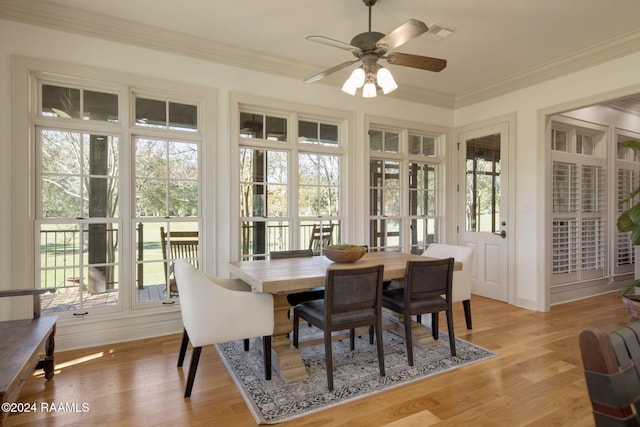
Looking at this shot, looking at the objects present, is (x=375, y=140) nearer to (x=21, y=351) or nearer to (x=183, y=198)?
(x=183, y=198)

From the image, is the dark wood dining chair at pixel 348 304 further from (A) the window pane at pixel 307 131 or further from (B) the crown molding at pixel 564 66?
(B) the crown molding at pixel 564 66

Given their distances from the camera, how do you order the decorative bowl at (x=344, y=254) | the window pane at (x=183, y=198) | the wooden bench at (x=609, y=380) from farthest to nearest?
the window pane at (x=183, y=198) → the decorative bowl at (x=344, y=254) → the wooden bench at (x=609, y=380)

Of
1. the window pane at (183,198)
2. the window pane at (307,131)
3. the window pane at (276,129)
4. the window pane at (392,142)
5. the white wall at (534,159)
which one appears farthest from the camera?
the window pane at (392,142)

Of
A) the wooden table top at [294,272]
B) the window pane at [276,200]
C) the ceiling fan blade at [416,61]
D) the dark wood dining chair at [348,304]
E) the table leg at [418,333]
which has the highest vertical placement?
the ceiling fan blade at [416,61]

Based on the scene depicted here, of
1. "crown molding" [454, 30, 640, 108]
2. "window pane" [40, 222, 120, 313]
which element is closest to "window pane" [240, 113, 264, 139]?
"window pane" [40, 222, 120, 313]

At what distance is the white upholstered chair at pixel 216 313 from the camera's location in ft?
7.18

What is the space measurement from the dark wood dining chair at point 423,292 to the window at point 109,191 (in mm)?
2170

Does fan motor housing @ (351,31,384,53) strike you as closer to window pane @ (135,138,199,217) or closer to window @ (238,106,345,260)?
window @ (238,106,345,260)

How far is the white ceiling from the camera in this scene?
283cm

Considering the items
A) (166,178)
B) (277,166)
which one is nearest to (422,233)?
(277,166)

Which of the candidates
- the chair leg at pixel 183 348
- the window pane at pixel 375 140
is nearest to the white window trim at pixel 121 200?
the chair leg at pixel 183 348

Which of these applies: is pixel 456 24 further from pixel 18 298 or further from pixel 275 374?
pixel 18 298

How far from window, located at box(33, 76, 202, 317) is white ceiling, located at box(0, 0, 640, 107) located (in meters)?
0.54

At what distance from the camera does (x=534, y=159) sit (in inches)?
165
